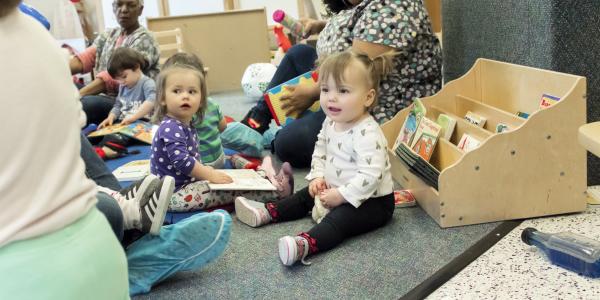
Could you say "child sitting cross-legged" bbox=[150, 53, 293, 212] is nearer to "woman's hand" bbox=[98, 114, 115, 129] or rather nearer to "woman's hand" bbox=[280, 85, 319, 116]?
"woman's hand" bbox=[280, 85, 319, 116]

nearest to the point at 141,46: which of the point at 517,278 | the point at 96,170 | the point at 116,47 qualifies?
the point at 116,47

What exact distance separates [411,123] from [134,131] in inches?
53.6

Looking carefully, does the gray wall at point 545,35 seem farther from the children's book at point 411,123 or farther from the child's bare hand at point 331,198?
the child's bare hand at point 331,198

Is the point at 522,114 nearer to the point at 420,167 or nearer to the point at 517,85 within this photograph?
the point at 517,85

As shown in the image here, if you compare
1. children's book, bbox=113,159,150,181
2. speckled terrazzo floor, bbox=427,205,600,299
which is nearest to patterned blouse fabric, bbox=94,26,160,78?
children's book, bbox=113,159,150,181

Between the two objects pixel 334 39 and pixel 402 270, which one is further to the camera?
pixel 334 39

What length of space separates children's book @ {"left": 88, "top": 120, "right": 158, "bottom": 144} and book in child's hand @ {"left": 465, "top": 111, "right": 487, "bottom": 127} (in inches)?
54.6

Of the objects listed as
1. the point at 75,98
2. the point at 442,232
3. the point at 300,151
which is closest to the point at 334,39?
the point at 300,151

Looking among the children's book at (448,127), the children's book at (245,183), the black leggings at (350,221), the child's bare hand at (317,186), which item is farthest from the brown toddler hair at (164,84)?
the children's book at (448,127)

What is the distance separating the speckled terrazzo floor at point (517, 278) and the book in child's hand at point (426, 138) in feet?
1.12

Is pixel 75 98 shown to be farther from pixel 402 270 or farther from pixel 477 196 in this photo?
pixel 477 196

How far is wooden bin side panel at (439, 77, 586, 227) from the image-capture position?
50.6 inches

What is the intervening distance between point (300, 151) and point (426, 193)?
1.94ft

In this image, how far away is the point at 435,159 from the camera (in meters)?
1.58
